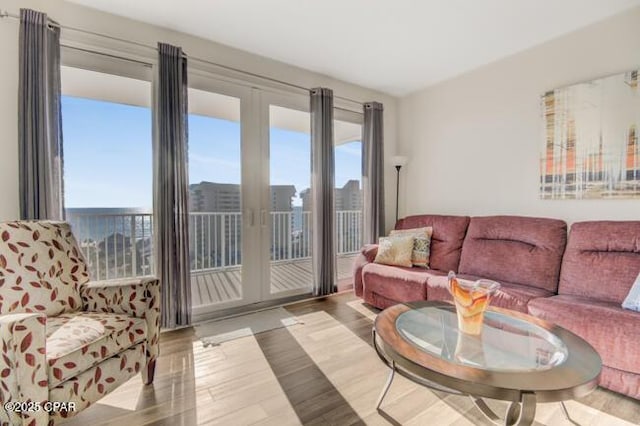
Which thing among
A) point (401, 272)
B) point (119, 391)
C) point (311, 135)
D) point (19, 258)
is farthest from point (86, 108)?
point (401, 272)

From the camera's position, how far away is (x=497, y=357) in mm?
1298

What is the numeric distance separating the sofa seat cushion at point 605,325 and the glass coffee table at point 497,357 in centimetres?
48

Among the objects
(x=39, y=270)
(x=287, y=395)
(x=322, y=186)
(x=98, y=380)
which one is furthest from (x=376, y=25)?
(x=98, y=380)

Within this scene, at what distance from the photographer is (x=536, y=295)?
7.37 ft

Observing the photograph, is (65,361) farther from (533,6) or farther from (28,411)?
(533,6)

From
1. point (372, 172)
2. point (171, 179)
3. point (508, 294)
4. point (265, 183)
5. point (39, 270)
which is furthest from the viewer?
point (372, 172)

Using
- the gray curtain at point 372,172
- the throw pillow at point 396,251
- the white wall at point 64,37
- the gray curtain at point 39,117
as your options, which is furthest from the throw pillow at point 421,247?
the gray curtain at point 39,117

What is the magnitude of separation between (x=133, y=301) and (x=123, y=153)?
1.70 meters

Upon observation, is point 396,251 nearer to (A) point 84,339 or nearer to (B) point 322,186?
(B) point 322,186

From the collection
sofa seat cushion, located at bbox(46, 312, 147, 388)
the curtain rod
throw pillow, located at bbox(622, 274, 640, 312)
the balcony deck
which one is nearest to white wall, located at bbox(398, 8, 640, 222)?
throw pillow, located at bbox(622, 274, 640, 312)

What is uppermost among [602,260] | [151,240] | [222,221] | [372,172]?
→ [372,172]

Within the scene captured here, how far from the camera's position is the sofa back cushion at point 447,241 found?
10.5 feet

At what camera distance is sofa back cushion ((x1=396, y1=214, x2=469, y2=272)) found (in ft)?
10.5

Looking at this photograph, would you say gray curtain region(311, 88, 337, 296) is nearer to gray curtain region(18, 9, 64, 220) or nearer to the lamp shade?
the lamp shade
